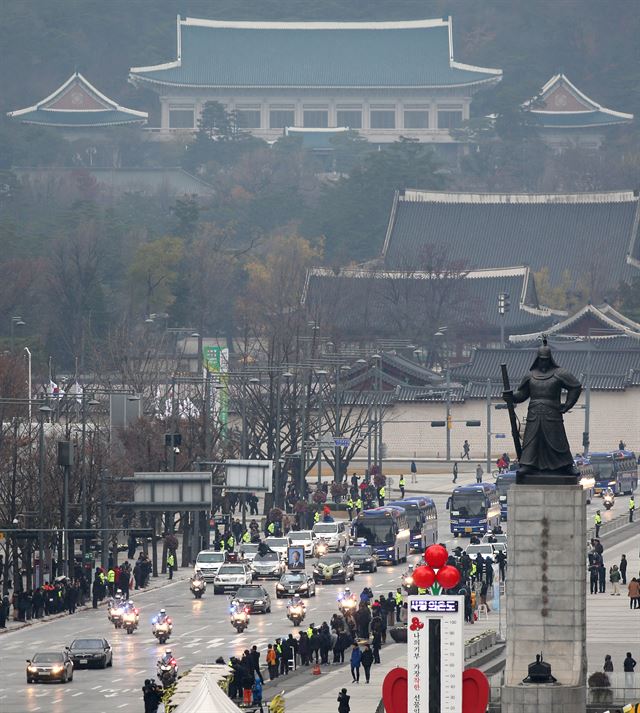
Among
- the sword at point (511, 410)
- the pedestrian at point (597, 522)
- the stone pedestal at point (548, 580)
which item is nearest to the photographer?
the sword at point (511, 410)

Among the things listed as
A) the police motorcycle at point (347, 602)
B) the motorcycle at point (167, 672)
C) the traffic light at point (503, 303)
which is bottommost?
the motorcycle at point (167, 672)

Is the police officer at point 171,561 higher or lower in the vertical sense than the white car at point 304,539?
lower

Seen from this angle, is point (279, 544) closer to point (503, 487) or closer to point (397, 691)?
point (503, 487)

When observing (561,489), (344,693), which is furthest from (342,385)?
(561,489)

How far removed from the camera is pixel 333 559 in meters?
79.9

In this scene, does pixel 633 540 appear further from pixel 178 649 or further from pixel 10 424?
pixel 178 649

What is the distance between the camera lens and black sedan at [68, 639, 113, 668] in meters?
60.8

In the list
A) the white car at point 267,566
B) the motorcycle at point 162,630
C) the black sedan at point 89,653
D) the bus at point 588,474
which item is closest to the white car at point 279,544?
the white car at point 267,566

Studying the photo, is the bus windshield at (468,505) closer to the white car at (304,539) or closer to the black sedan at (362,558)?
the white car at (304,539)

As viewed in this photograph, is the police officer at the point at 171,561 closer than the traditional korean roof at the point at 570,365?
Yes

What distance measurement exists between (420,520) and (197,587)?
14.8 meters

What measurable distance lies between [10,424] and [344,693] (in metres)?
41.5

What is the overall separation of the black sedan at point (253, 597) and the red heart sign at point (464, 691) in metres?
39.4

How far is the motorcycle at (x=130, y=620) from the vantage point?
6800 centimetres
